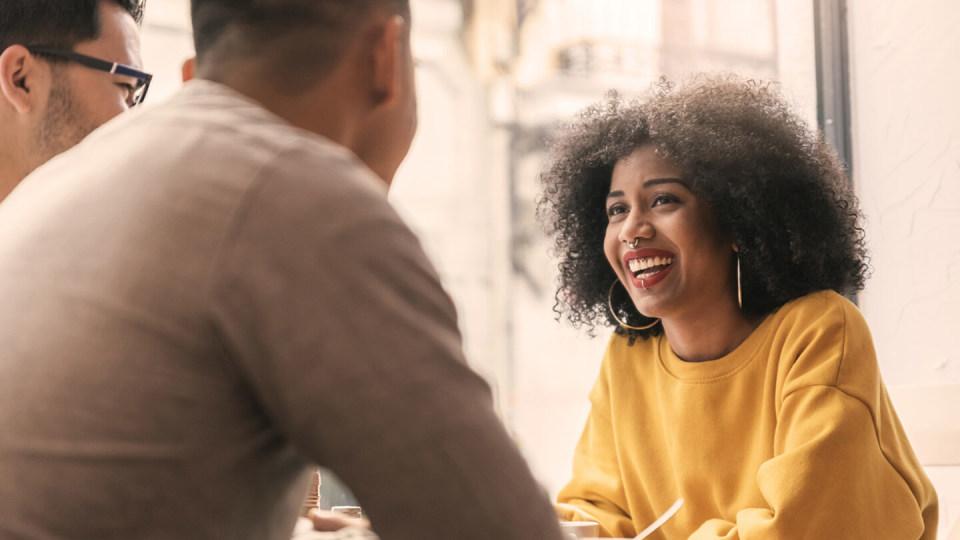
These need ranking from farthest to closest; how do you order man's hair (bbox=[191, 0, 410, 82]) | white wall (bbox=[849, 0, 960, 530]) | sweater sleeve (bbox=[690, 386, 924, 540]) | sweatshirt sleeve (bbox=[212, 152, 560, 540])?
white wall (bbox=[849, 0, 960, 530])
sweater sleeve (bbox=[690, 386, 924, 540])
man's hair (bbox=[191, 0, 410, 82])
sweatshirt sleeve (bbox=[212, 152, 560, 540])

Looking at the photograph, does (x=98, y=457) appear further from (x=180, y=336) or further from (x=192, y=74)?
(x=192, y=74)

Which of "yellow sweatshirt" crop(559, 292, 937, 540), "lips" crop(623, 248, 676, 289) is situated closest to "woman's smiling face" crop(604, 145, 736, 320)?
"lips" crop(623, 248, 676, 289)

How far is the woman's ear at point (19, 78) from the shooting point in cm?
190

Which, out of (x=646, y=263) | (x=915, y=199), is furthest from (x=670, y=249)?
(x=915, y=199)

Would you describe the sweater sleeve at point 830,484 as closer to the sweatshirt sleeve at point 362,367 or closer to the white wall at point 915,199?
the white wall at point 915,199

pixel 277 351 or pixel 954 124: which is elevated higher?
pixel 954 124

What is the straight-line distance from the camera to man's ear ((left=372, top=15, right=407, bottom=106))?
0.72 metres

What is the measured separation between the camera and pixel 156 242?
23.0 inches

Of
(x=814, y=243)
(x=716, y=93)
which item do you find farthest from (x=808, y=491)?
(x=716, y=93)

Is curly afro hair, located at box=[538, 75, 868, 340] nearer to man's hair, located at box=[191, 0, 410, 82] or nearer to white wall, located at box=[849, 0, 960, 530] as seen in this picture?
white wall, located at box=[849, 0, 960, 530]

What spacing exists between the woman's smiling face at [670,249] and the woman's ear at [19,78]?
1.09m

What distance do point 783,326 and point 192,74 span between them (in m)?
1.39

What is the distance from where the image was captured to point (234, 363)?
0.58 m

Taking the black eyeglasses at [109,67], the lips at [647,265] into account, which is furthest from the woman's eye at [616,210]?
the black eyeglasses at [109,67]
